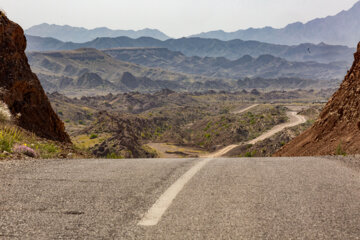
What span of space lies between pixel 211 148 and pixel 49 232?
60805 mm

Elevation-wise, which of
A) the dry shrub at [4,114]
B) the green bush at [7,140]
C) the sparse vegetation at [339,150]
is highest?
the dry shrub at [4,114]

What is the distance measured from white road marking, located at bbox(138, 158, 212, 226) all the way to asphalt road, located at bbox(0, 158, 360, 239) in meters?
0.04

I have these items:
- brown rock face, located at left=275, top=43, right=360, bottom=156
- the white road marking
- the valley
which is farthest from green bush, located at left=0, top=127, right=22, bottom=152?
brown rock face, located at left=275, top=43, right=360, bottom=156

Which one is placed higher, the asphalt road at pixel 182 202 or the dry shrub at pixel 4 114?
the dry shrub at pixel 4 114

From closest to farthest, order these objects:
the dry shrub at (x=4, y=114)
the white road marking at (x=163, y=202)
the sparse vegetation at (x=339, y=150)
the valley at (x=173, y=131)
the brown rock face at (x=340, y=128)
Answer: the white road marking at (x=163, y=202) → the sparse vegetation at (x=339, y=150) → the dry shrub at (x=4, y=114) → the brown rock face at (x=340, y=128) → the valley at (x=173, y=131)

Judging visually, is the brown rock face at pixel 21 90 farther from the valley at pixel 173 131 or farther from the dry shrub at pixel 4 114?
the valley at pixel 173 131

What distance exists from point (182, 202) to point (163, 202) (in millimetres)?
264

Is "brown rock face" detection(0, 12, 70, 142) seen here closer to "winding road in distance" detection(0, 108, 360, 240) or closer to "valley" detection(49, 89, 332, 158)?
"valley" detection(49, 89, 332, 158)

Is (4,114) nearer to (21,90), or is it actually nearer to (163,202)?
(21,90)

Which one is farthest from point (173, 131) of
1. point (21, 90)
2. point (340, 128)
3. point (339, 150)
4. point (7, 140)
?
point (7, 140)

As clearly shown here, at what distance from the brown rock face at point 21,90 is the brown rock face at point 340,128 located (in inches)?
405

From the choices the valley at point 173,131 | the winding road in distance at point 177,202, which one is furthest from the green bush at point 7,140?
the valley at point 173,131

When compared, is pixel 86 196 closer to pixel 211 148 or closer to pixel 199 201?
pixel 199 201

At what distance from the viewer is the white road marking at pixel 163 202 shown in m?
4.13
